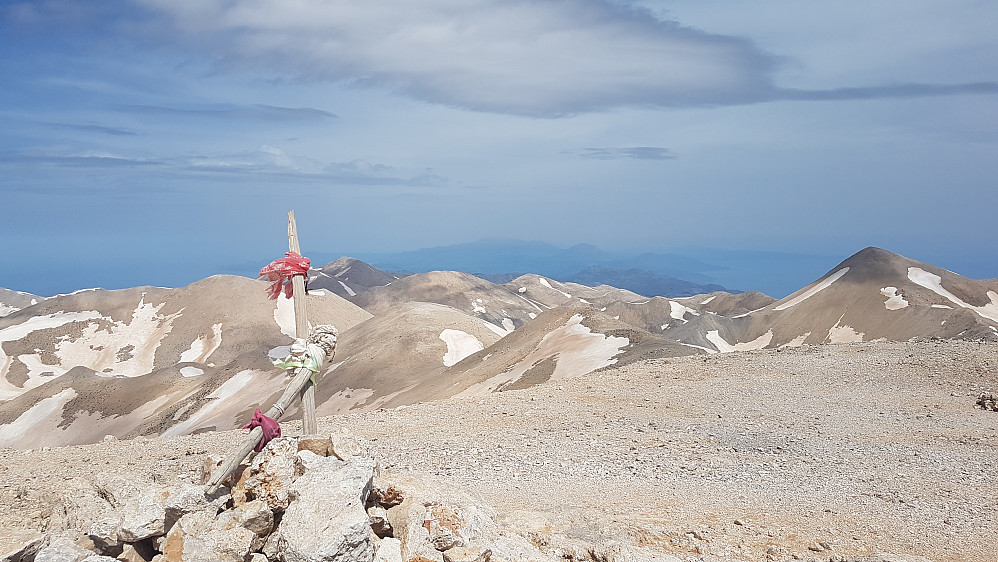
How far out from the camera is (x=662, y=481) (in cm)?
1184

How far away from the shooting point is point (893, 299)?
61.6m

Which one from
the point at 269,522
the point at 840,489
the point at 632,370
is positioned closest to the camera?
the point at 269,522

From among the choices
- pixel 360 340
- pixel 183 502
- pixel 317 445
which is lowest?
pixel 360 340

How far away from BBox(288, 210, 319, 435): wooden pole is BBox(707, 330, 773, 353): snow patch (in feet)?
195

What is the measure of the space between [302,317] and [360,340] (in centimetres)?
4660

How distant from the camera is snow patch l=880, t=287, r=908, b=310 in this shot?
197 ft

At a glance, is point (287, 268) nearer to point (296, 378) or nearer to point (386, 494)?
point (296, 378)

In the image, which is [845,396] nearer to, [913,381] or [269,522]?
[913,381]

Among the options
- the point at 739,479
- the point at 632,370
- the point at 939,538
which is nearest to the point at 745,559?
the point at 939,538

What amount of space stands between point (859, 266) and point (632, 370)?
193 ft

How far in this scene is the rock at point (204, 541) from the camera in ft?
21.0

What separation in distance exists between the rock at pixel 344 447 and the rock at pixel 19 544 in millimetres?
3328

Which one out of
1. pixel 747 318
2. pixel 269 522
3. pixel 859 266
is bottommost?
pixel 747 318

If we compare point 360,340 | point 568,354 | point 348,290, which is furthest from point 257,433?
point 348,290
